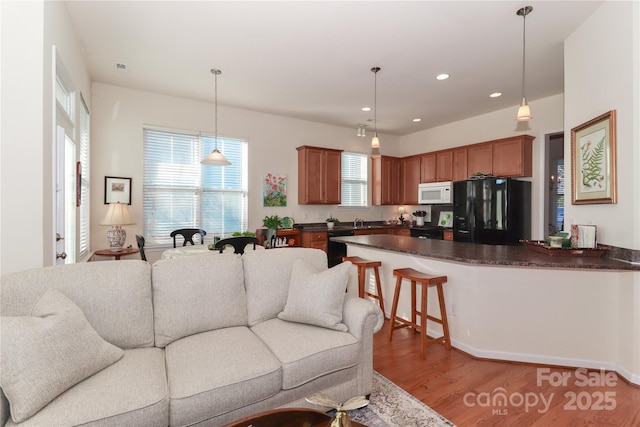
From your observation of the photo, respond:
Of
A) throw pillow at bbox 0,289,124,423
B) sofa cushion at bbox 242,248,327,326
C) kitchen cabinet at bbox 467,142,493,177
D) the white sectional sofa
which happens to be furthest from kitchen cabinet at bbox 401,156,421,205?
throw pillow at bbox 0,289,124,423

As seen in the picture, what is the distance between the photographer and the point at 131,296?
6.11 feet

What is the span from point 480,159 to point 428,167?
1109 millimetres

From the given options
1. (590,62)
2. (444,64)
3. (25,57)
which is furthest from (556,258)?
(25,57)

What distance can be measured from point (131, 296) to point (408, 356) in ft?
7.12

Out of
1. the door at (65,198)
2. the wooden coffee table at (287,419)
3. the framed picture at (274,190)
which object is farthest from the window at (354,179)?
the wooden coffee table at (287,419)

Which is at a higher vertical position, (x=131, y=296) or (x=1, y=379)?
(x=131, y=296)

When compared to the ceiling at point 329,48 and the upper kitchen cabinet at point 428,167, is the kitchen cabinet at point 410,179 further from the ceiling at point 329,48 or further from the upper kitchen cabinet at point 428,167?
the ceiling at point 329,48

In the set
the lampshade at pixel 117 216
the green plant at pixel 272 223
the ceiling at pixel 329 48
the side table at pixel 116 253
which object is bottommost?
the side table at pixel 116 253

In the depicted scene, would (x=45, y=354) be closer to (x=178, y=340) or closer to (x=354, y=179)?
(x=178, y=340)

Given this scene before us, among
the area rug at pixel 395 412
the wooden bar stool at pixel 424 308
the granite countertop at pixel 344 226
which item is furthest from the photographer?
the granite countertop at pixel 344 226

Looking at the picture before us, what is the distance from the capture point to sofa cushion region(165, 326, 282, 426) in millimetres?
1438

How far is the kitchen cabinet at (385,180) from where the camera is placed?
6676mm

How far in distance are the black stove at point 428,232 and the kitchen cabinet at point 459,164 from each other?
3.29 feet

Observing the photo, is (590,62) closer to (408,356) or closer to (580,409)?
(580,409)
